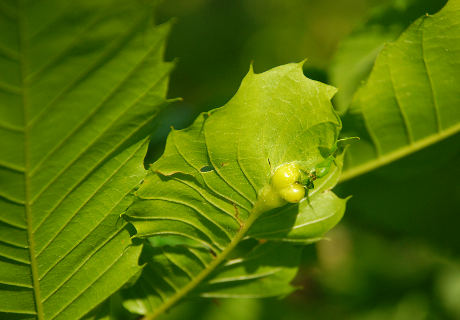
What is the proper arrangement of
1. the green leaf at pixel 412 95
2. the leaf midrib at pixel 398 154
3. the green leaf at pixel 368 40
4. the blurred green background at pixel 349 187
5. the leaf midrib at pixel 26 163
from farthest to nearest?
1. the blurred green background at pixel 349 187
2. the green leaf at pixel 368 40
3. the leaf midrib at pixel 398 154
4. the green leaf at pixel 412 95
5. the leaf midrib at pixel 26 163

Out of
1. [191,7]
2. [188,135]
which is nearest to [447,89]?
[188,135]

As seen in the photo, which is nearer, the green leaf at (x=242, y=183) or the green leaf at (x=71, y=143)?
the green leaf at (x=71, y=143)

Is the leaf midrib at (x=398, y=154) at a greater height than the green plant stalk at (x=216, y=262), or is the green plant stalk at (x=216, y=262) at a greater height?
the green plant stalk at (x=216, y=262)

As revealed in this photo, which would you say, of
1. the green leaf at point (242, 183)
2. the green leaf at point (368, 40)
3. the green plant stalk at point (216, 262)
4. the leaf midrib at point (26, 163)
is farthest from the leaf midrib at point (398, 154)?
the leaf midrib at point (26, 163)

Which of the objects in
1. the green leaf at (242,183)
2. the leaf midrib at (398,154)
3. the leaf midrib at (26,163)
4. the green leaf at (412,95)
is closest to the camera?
the leaf midrib at (26,163)

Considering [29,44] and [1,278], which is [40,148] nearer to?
[29,44]

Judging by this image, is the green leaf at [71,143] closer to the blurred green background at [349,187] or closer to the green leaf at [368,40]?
the blurred green background at [349,187]

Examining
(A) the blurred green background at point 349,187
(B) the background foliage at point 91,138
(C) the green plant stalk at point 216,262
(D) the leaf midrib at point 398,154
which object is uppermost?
(B) the background foliage at point 91,138

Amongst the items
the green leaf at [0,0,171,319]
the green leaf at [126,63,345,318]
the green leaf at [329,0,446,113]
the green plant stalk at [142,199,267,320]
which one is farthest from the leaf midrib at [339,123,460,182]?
the green leaf at [0,0,171,319]
